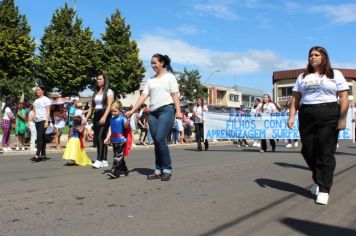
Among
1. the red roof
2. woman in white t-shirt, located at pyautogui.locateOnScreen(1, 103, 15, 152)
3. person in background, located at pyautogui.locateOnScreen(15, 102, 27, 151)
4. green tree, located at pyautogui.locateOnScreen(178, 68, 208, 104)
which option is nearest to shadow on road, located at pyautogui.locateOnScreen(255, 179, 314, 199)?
woman in white t-shirt, located at pyautogui.locateOnScreen(1, 103, 15, 152)

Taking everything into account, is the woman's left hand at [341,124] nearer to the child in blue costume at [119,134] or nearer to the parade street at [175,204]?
the parade street at [175,204]

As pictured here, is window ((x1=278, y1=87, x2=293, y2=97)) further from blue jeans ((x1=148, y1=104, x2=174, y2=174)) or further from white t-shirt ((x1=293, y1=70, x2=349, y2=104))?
white t-shirt ((x1=293, y1=70, x2=349, y2=104))

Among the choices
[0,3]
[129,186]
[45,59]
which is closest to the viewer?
[129,186]

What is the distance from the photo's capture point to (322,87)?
5.76 m

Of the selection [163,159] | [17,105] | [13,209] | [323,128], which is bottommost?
[13,209]

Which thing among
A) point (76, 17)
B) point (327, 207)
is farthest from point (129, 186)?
point (76, 17)

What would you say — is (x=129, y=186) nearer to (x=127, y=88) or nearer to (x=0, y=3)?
(x=0, y=3)

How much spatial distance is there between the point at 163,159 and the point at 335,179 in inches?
112

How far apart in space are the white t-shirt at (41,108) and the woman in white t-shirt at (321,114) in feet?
21.9

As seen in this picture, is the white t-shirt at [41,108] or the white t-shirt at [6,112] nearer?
the white t-shirt at [41,108]

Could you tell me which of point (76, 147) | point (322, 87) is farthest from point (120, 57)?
point (322, 87)

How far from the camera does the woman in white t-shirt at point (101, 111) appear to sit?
880cm

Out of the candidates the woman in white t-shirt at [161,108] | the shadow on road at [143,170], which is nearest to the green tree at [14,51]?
the shadow on road at [143,170]

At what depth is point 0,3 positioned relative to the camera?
4553 cm
